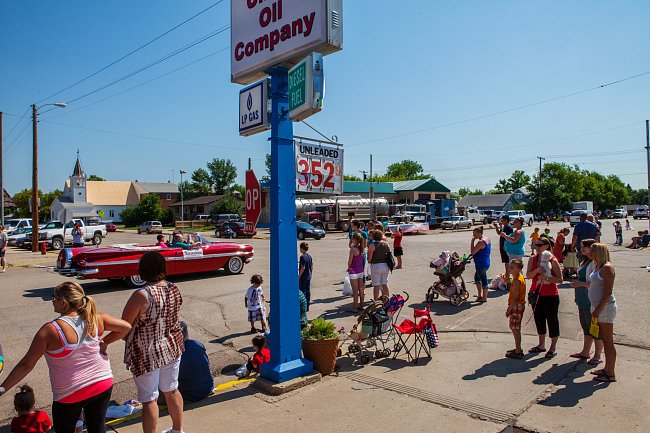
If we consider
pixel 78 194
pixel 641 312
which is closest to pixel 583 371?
pixel 641 312

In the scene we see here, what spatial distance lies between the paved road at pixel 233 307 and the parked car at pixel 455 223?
27.5 metres

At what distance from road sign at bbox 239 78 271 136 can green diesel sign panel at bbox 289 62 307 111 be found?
1.64 feet

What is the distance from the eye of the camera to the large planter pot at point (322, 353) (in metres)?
5.70

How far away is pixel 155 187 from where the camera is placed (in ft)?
331

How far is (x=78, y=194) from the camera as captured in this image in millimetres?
83375

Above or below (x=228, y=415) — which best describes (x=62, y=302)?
above

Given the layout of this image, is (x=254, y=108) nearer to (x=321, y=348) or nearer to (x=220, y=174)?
(x=321, y=348)

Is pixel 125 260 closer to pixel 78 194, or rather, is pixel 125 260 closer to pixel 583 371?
pixel 583 371

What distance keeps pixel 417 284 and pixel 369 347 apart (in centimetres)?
646

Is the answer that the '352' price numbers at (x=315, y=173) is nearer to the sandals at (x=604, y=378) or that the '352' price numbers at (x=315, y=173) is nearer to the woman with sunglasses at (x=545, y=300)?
the woman with sunglasses at (x=545, y=300)

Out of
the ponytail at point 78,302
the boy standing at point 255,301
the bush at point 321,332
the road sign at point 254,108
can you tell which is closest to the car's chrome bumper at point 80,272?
the boy standing at point 255,301

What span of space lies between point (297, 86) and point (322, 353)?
3.29m

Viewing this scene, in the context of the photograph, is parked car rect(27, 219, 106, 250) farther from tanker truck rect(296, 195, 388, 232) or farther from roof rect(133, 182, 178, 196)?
roof rect(133, 182, 178, 196)

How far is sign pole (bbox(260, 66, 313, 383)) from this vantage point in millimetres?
5395
